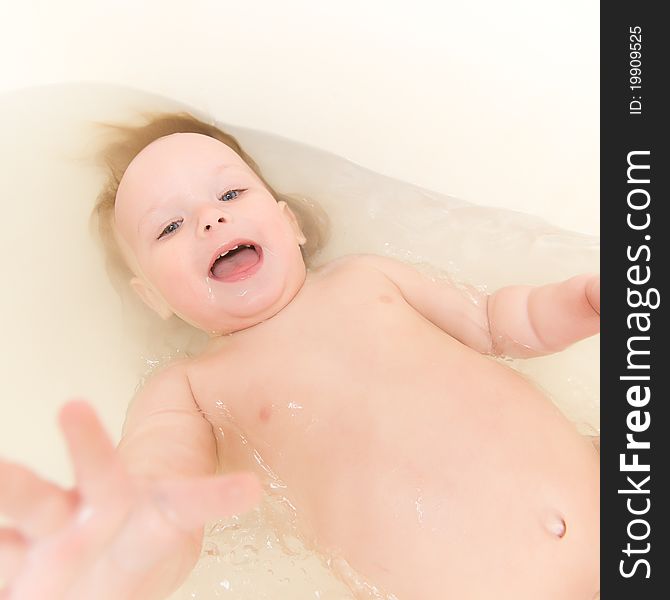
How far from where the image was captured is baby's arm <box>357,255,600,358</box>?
0.94 meters

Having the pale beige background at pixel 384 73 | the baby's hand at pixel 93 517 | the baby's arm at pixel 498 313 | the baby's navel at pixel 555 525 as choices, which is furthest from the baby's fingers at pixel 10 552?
the pale beige background at pixel 384 73

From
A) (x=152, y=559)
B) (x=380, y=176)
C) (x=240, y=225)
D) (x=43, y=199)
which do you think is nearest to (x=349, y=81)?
(x=380, y=176)

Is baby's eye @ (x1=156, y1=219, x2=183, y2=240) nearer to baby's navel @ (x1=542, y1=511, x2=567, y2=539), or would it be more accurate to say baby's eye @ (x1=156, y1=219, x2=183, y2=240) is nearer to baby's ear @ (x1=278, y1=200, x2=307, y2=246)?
baby's ear @ (x1=278, y1=200, x2=307, y2=246)

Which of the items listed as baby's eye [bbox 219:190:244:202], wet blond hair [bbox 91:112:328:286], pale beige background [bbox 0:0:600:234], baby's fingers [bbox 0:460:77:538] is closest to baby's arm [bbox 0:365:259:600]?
baby's fingers [bbox 0:460:77:538]

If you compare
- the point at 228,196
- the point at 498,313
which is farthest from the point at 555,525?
the point at 228,196

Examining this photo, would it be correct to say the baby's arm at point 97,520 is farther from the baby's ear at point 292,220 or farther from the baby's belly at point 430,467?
the baby's ear at point 292,220

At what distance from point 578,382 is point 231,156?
1.88ft

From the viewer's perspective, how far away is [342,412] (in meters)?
0.86

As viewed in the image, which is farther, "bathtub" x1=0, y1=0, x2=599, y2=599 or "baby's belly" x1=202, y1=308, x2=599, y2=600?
"bathtub" x1=0, y1=0, x2=599, y2=599

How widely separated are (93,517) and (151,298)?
51cm

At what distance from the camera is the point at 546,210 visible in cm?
119

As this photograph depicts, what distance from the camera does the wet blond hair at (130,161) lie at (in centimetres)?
112

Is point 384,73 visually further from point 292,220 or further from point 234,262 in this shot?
point 234,262

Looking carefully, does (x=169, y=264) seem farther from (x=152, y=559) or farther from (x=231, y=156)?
(x=152, y=559)
